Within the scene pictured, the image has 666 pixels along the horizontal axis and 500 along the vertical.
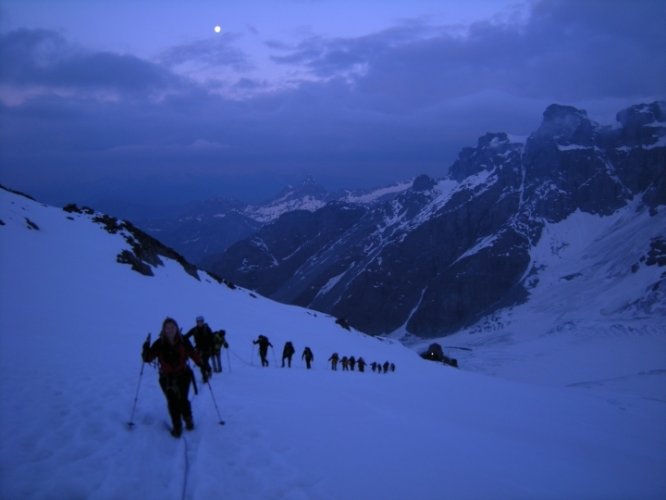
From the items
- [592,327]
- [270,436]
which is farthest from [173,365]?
[592,327]

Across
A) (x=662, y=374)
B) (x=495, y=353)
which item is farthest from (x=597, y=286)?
(x=662, y=374)

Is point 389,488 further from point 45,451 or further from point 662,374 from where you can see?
point 662,374

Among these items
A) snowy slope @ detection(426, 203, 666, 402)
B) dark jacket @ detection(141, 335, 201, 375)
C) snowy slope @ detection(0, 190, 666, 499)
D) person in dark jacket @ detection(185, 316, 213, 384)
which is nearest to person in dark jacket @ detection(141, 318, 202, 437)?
dark jacket @ detection(141, 335, 201, 375)

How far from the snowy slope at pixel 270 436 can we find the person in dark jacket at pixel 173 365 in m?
0.57

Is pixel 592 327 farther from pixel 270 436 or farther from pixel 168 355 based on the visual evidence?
pixel 168 355

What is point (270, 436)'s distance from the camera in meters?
9.58

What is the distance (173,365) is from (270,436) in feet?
8.06

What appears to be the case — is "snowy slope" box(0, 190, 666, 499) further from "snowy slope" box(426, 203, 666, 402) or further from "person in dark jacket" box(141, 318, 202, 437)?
"snowy slope" box(426, 203, 666, 402)

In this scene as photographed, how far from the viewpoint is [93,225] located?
50438 mm

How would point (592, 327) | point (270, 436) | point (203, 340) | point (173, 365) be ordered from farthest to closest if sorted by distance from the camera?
point (592, 327)
point (203, 340)
point (270, 436)
point (173, 365)

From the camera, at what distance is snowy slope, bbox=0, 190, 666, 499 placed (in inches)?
294

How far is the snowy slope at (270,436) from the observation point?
747 centimetres

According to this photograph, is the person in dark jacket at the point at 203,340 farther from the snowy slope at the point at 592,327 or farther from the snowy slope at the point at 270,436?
the snowy slope at the point at 592,327

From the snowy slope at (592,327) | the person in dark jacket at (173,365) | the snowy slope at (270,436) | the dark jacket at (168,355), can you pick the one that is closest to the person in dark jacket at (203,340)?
the snowy slope at (270,436)
